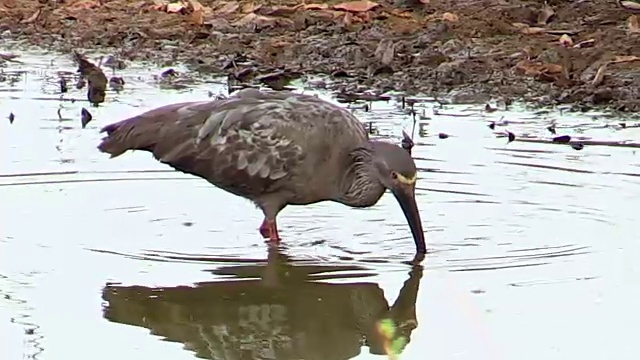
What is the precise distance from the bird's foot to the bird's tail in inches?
30.7

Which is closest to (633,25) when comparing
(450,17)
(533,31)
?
(533,31)

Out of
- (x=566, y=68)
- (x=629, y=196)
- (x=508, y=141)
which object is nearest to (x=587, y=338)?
(x=629, y=196)

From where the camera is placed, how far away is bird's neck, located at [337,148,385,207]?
885 centimetres

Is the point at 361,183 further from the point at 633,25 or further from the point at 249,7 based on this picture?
the point at 249,7

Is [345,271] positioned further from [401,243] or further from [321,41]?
[321,41]

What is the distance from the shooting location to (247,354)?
658 centimetres

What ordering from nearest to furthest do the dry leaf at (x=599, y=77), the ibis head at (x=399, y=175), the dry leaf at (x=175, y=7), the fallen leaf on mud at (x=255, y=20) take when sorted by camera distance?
the ibis head at (x=399, y=175) → the dry leaf at (x=599, y=77) → the fallen leaf on mud at (x=255, y=20) → the dry leaf at (x=175, y=7)

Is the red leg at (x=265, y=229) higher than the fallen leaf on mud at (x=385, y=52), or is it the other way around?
the red leg at (x=265, y=229)

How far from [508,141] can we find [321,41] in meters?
4.00

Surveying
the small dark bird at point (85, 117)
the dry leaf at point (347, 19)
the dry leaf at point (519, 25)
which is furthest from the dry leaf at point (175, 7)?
the small dark bird at point (85, 117)

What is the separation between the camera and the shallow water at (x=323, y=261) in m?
6.79

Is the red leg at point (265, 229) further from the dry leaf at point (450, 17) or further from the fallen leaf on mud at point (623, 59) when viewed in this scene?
the dry leaf at point (450, 17)

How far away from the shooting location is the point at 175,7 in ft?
54.0

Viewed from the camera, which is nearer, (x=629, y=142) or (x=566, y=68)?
(x=629, y=142)
